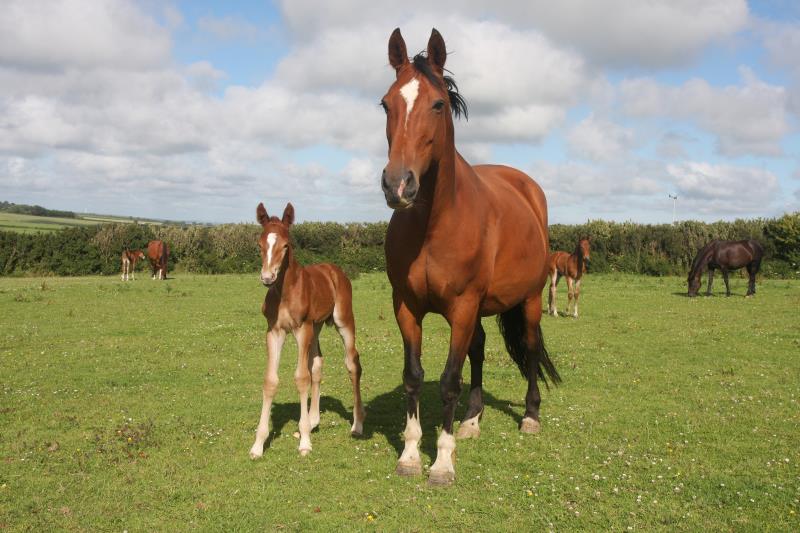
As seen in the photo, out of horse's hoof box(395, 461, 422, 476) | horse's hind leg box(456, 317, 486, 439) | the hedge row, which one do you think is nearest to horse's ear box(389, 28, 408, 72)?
horse's hind leg box(456, 317, 486, 439)

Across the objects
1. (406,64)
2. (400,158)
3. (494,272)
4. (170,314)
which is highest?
(406,64)

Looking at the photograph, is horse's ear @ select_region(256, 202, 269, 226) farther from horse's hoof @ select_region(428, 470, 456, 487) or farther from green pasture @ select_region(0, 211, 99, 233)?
green pasture @ select_region(0, 211, 99, 233)

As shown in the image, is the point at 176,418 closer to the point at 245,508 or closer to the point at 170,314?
the point at 245,508

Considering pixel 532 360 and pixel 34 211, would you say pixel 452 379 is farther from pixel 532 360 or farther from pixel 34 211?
pixel 34 211

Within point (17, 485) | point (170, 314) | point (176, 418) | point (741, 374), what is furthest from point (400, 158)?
point (170, 314)

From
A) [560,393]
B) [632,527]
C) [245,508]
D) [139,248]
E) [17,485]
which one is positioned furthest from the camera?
[139,248]

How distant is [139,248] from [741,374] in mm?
35306

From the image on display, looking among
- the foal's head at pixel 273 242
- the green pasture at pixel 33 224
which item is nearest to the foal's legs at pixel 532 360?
the foal's head at pixel 273 242

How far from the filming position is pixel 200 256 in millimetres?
38188

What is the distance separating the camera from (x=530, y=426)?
→ 6922 millimetres

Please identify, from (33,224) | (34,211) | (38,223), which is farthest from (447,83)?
(34,211)

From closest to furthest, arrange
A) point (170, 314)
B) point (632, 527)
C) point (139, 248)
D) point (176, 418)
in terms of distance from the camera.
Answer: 1. point (632, 527)
2. point (176, 418)
3. point (170, 314)
4. point (139, 248)

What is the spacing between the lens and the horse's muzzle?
4247mm

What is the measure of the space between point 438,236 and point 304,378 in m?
2.48
